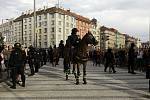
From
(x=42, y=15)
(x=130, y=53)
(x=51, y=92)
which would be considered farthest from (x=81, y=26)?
(x=51, y=92)

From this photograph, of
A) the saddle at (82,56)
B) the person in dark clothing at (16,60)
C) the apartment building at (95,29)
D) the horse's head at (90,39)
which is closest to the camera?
the person in dark clothing at (16,60)

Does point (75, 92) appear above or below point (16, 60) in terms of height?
below

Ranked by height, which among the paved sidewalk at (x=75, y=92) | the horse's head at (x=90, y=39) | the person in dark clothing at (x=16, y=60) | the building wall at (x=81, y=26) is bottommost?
the paved sidewalk at (x=75, y=92)

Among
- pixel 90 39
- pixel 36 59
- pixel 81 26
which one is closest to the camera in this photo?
pixel 90 39

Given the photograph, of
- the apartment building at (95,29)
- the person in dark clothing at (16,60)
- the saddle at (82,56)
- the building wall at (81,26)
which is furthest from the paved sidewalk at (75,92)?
the apartment building at (95,29)

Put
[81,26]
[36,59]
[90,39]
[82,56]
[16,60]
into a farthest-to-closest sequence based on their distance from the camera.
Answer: [81,26] → [36,59] → [82,56] → [90,39] → [16,60]

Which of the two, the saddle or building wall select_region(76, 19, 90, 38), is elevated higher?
building wall select_region(76, 19, 90, 38)

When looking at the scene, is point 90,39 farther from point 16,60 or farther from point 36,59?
point 36,59

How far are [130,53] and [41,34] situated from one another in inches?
4543

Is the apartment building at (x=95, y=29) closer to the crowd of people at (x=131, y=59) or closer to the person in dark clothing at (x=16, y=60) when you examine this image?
the crowd of people at (x=131, y=59)

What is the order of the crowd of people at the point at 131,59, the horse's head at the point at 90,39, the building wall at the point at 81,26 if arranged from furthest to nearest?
the building wall at the point at 81,26
the crowd of people at the point at 131,59
the horse's head at the point at 90,39

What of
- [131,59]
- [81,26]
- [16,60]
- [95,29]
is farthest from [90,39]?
[95,29]

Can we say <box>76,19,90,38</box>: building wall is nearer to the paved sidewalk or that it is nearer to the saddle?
the saddle

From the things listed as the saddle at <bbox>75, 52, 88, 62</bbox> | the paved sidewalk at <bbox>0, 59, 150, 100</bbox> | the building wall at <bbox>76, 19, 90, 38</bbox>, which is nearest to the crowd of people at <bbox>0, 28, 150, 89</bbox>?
the saddle at <bbox>75, 52, 88, 62</bbox>
